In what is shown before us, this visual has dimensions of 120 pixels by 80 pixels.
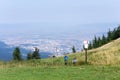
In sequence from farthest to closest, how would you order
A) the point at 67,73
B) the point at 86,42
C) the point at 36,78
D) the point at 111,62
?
the point at 86,42, the point at 111,62, the point at 67,73, the point at 36,78

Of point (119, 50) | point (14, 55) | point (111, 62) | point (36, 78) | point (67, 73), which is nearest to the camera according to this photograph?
point (36, 78)

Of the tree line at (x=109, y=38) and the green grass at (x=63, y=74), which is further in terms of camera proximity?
the tree line at (x=109, y=38)

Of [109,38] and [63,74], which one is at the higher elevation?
[109,38]

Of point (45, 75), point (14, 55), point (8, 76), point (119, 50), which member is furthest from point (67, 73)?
point (14, 55)

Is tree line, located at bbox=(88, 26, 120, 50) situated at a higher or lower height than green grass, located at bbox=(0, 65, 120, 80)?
higher

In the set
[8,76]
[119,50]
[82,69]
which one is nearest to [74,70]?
[82,69]

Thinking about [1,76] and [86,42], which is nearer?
[1,76]

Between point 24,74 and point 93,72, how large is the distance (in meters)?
3.17

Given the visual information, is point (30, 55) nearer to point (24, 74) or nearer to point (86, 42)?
point (86, 42)

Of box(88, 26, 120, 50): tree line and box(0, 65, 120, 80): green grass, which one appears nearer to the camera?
box(0, 65, 120, 80): green grass

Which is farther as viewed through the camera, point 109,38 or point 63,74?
point 109,38

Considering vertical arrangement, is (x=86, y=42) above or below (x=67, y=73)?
above

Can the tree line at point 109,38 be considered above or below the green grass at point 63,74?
above

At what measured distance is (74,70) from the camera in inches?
690
